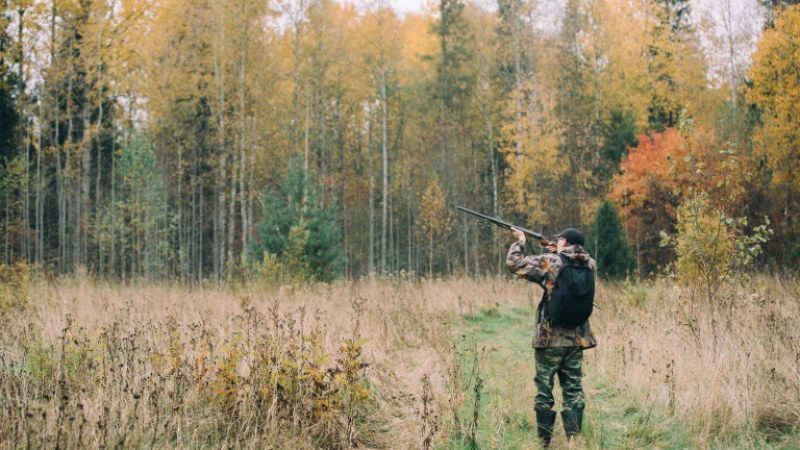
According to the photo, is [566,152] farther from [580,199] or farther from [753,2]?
[753,2]

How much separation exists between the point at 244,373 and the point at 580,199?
17.4 metres

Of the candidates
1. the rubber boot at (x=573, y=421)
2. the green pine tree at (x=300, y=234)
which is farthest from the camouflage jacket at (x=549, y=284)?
the green pine tree at (x=300, y=234)

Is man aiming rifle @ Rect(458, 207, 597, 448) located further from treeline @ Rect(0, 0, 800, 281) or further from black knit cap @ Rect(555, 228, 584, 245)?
treeline @ Rect(0, 0, 800, 281)

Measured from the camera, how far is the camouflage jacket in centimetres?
451

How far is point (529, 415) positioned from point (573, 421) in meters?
0.61

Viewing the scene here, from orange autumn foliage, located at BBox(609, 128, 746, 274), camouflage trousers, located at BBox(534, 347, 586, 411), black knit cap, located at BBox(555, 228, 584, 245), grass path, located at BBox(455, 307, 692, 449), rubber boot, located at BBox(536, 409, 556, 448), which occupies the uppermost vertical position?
orange autumn foliage, located at BBox(609, 128, 746, 274)

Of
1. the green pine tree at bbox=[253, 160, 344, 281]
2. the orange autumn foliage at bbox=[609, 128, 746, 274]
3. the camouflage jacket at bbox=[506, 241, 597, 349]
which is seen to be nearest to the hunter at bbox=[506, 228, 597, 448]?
the camouflage jacket at bbox=[506, 241, 597, 349]

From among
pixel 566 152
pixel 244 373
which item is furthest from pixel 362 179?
pixel 244 373

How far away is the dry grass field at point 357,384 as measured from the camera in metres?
3.80

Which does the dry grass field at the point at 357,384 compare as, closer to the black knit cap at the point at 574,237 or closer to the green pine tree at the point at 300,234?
the black knit cap at the point at 574,237

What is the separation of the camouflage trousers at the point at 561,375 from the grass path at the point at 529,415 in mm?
270

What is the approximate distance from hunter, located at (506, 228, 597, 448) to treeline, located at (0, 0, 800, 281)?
6983mm

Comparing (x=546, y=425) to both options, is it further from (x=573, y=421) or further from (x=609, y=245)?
(x=609, y=245)

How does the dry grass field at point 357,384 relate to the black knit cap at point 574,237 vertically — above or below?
below
